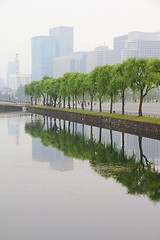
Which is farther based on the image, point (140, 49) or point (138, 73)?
point (140, 49)

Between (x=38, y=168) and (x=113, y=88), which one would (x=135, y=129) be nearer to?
(x=113, y=88)

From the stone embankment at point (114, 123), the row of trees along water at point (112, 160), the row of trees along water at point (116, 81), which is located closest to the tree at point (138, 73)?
the row of trees along water at point (116, 81)

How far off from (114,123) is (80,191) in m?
Result: 27.5

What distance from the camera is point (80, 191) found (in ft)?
57.7

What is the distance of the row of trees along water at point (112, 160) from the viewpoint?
1900cm

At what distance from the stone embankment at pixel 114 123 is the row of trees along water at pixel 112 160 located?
7.84 ft

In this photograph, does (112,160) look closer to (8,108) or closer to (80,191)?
(80,191)

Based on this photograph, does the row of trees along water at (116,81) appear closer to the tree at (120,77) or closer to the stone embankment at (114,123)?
the tree at (120,77)

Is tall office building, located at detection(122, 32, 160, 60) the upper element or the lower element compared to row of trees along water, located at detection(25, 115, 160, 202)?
upper

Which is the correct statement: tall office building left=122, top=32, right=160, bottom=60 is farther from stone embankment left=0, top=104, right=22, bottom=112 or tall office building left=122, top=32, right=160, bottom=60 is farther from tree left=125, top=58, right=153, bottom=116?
tree left=125, top=58, right=153, bottom=116

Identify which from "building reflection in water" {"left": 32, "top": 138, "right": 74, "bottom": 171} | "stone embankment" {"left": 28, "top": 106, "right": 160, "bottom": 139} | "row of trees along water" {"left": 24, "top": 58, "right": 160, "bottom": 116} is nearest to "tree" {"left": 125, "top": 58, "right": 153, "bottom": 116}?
"row of trees along water" {"left": 24, "top": 58, "right": 160, "bottom": 116}

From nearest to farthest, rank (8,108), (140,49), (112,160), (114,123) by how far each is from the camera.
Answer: (112,160) < (114,123) < (8,108) < (140,49)

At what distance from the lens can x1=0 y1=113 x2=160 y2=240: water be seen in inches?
513

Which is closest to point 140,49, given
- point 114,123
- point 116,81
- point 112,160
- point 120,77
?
point 116,81
